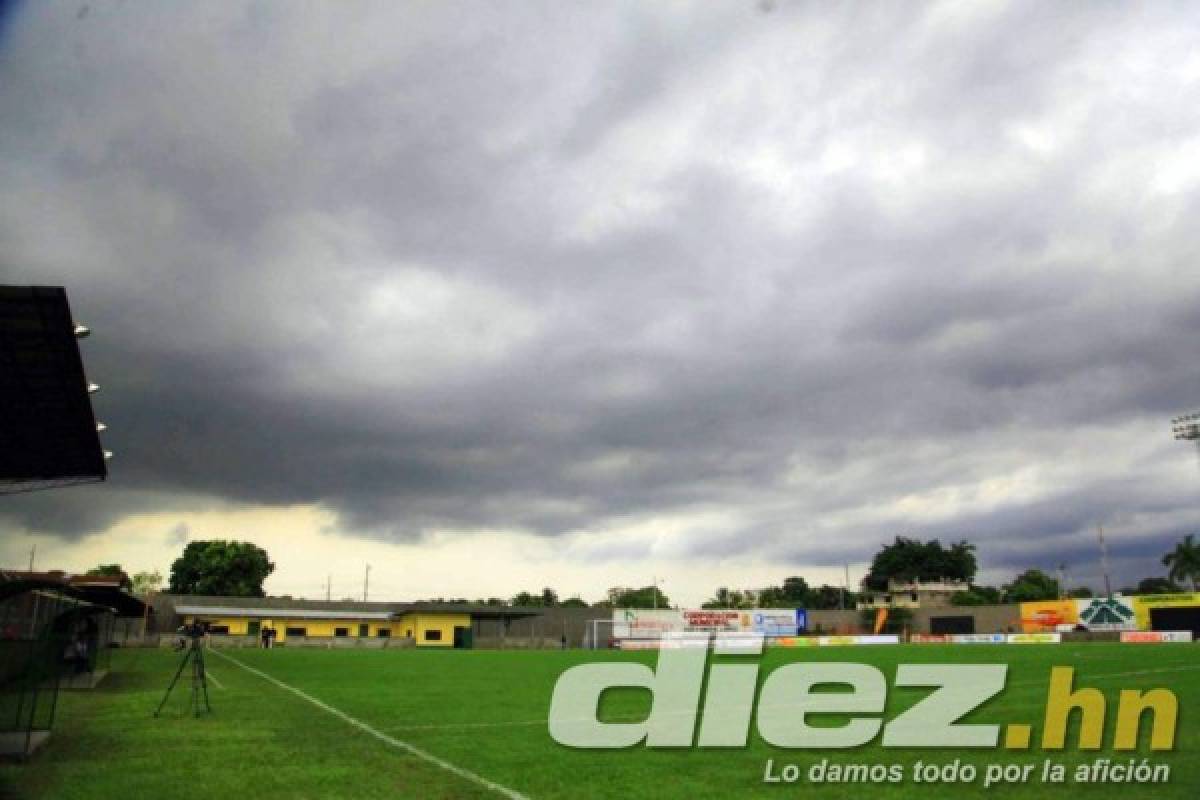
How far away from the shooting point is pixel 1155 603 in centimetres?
8412

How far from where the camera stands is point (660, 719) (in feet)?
56.4

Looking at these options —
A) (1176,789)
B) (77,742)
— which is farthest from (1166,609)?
(77,742)

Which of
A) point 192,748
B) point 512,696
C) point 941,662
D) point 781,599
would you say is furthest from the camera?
point 781,599

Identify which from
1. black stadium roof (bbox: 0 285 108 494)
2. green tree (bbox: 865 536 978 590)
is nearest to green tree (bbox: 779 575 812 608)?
green tree (bbox: 865 536 978 590)

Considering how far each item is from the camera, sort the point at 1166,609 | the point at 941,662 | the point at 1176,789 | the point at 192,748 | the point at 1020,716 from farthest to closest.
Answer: the point at 1166,609
the point at 941,662
the point at 1020,716
the point at 192,748
the point at 1176,789

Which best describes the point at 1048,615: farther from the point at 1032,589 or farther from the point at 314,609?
the point at 314,609

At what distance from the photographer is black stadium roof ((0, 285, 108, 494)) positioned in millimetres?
21594

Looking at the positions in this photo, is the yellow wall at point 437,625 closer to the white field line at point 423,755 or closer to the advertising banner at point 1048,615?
the advertising banner at point 1048,615

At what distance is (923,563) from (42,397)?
16261cm

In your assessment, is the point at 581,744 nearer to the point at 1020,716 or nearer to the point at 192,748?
the point at 192,748

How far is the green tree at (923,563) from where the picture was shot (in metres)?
166

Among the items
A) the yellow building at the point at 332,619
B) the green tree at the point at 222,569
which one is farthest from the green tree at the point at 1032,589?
the green tree at the point at 222,569

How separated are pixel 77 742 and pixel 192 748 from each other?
2.29 meters

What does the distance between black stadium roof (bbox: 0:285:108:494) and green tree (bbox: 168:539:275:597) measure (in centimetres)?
8060
